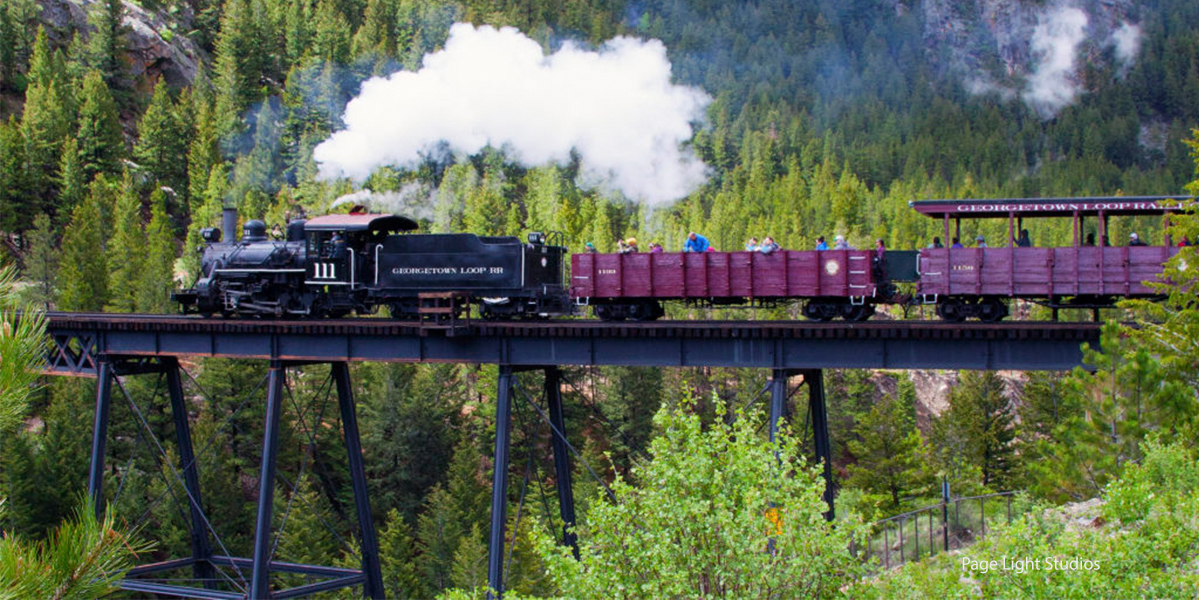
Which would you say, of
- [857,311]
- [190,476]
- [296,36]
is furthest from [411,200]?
[857,311]

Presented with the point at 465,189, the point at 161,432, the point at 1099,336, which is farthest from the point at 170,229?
the point at 1099,336

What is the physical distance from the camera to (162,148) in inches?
3516

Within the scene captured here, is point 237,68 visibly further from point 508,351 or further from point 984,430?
point 508,351

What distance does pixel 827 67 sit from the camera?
556 feet

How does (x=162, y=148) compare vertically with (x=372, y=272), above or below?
above

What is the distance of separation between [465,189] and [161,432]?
144ft

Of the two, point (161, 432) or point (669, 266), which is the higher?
point (669, 266)

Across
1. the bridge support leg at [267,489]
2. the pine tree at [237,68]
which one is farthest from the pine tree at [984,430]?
the pine tree at [237,68]

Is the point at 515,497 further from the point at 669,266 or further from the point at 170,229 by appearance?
the point at 170,229

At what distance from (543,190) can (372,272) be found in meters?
64.9

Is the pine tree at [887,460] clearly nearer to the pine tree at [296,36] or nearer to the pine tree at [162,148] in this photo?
the pine tree at [162,148]

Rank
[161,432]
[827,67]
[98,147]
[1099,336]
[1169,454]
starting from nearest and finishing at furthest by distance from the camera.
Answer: [1099,336]
[1169,454]
[161,432]
[98,147]
[827,67]

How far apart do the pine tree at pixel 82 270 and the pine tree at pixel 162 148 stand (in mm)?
21138

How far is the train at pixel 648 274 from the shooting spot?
73.7 ft
